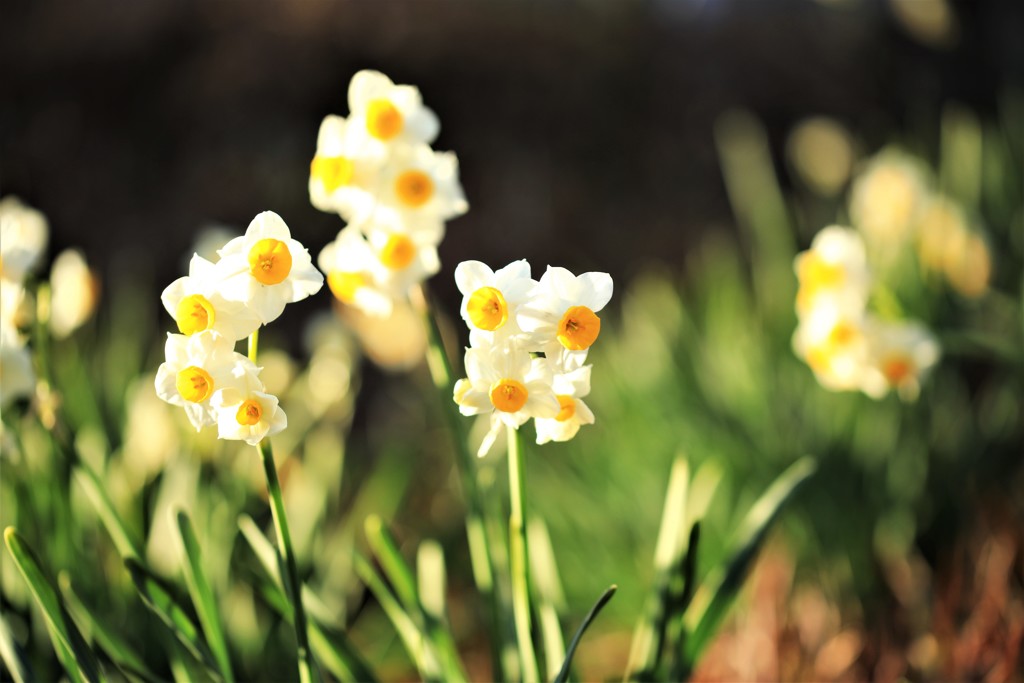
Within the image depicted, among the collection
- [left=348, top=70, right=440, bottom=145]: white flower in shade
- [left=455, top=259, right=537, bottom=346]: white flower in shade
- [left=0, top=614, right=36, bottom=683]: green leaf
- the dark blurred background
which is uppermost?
[left=348, top=70, right=440, bottom=145]: white flower in shade

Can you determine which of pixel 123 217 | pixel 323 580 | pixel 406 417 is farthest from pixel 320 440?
pixel 123 217

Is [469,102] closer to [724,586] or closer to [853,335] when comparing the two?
[853,335]

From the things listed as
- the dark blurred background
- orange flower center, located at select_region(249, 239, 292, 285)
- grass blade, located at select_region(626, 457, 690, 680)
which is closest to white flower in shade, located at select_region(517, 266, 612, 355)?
orange flower center, located at select_region(249, 239, 292, 285)

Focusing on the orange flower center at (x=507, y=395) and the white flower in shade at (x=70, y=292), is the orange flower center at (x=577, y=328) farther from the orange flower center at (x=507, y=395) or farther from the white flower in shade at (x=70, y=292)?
the white flower in shade at (x=70, y=292)

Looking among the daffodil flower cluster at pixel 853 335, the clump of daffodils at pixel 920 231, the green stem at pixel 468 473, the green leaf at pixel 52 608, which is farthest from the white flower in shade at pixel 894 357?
the green leaf at pixel 52 608

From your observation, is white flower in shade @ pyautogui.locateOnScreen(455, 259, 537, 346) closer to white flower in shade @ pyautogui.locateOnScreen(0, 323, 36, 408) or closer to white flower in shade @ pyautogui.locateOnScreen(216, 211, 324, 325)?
white flower in shade @ pyautogui.locateOnScreen(216, 211, 324, 325)

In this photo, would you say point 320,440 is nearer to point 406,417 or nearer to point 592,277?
point 406,417

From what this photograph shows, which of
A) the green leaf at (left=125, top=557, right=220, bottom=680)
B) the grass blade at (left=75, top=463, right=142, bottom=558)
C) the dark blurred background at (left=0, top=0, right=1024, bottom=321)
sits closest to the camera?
the green leaf at (left=125, top=557, right=220, bottom=680)
